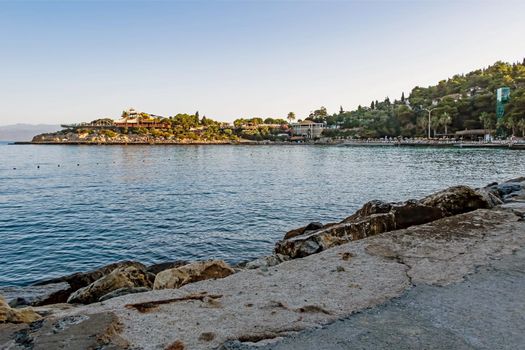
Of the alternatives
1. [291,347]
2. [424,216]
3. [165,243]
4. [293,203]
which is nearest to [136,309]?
[291,347]

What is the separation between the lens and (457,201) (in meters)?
9.23

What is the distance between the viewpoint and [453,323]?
3.93 metres

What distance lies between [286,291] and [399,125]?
14298 cm

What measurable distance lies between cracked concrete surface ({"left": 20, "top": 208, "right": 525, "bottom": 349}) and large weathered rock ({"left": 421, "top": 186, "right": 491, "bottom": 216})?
1.61 metres

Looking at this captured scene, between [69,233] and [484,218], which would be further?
[69,233]

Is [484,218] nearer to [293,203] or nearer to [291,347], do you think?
[291,347]

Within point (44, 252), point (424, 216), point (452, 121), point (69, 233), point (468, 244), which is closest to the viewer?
point (468, 244)

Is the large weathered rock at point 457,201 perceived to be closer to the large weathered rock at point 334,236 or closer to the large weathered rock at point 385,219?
the large weathered rock at point 385,219

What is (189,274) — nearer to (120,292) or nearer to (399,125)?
(120,292)

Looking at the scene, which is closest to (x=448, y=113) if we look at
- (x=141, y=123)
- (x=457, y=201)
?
(x=457, y=201)

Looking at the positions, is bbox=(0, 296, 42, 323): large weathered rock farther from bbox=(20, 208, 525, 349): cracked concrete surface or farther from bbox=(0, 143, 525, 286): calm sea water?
bbox=(0, 143, 525, 286): calm sea water

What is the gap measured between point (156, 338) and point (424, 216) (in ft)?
22.5

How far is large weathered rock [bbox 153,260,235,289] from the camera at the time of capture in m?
6.27

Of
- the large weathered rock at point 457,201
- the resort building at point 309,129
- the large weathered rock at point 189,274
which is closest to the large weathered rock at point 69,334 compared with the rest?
the large weathered rock at point 189,274
